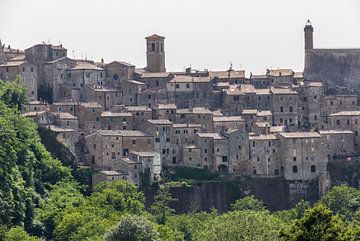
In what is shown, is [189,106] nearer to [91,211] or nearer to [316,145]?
[316,145]

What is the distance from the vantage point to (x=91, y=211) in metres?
85.4

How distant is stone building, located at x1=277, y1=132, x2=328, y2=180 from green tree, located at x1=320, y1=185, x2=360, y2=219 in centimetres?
346

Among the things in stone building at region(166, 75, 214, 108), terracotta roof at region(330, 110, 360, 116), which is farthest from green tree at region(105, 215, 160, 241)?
terracotta roof at region(330, 110, 360, 116)

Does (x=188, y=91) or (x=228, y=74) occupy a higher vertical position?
(x=228, y=74)

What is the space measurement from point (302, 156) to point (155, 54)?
1845 cm

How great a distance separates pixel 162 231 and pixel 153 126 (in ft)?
55.5

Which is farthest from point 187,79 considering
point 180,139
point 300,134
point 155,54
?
point 300,134

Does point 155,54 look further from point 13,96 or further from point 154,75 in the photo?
point 13,96

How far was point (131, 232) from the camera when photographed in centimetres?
7725

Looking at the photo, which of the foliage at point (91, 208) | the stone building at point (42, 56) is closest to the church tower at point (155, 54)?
the stone building at point (42, 56)

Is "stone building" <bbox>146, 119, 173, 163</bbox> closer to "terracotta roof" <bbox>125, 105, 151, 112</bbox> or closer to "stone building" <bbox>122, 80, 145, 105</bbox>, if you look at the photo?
"terracotta roof" <bbox>125, 105, 151, 112</bbox>

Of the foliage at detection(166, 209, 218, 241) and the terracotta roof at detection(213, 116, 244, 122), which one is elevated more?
the terracotta roof at detection(213, 116, 244, 122)

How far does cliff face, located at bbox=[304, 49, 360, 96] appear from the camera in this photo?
11088 cm

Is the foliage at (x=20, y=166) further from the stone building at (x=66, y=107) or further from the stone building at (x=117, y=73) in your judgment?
the stone building at (x=117, y=73)
